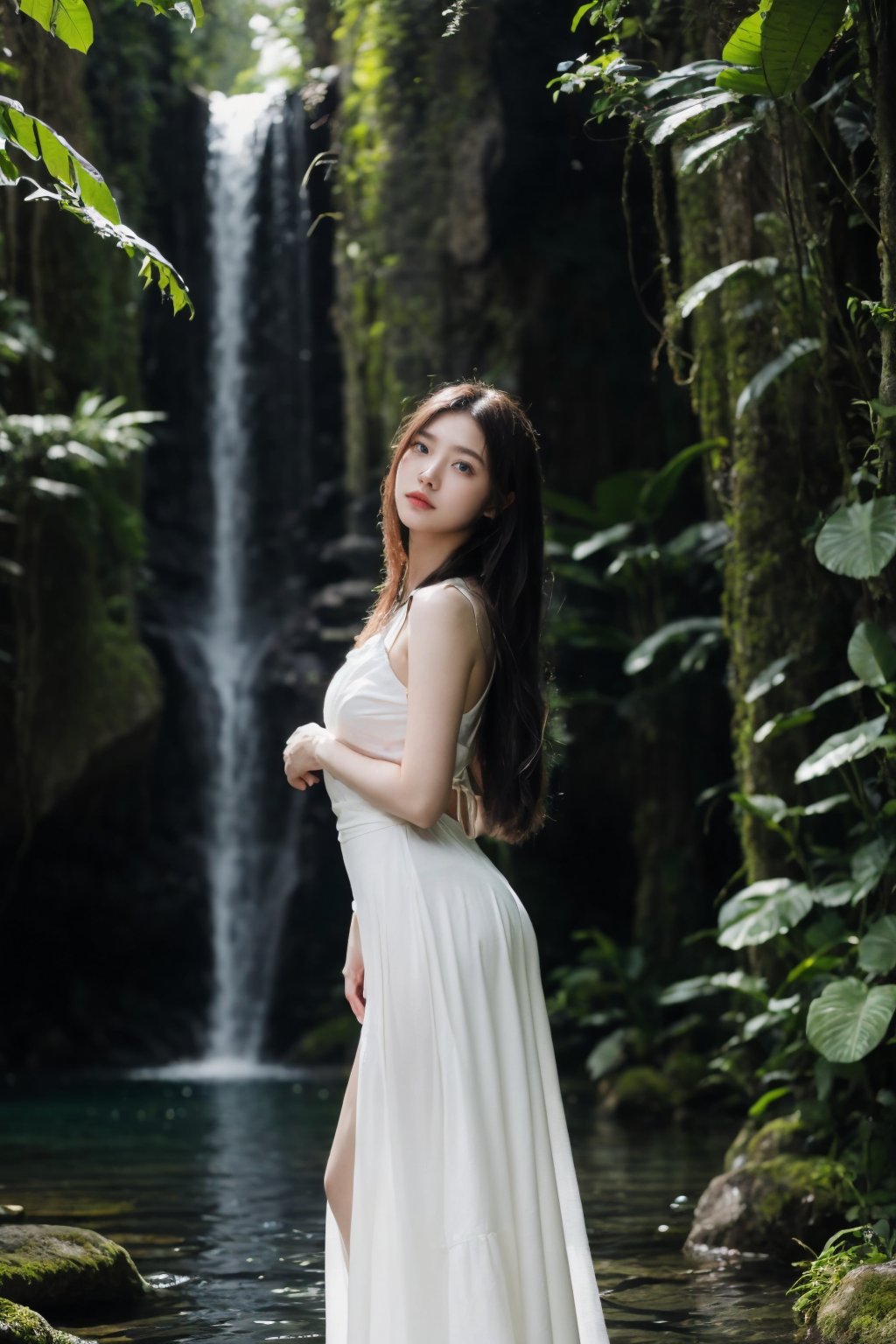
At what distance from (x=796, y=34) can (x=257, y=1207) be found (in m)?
4.59

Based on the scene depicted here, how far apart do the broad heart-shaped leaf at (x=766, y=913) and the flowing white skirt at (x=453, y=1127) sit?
2.63 m

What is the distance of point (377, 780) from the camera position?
2.82m

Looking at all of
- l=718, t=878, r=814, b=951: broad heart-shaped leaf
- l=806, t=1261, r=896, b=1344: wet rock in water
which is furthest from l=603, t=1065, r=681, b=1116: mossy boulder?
l=806, t=1261, r=896, b=1344: wet rock in water

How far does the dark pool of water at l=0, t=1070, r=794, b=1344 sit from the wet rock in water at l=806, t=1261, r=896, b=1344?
241 millimetres

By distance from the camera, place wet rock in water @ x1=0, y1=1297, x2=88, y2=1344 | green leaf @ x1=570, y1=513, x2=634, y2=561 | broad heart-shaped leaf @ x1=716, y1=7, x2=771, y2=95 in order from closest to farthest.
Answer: wet rock in water @ x1=0, y1=1297, x2=88, y2=1344, broad heart-shaped leaf @ x1=716, y1=7, x2=771, y2=95, green leaf @ x1=570, y1=513, x2=634, y2=561

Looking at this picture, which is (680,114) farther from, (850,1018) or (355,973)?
(355,973)

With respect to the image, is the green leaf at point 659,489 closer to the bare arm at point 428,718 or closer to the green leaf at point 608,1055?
the green leaf at point 608,1055

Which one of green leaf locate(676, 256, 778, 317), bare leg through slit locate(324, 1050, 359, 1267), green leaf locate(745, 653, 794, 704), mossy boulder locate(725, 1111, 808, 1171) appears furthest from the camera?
green leaf locate(745, 653, 794, 704)

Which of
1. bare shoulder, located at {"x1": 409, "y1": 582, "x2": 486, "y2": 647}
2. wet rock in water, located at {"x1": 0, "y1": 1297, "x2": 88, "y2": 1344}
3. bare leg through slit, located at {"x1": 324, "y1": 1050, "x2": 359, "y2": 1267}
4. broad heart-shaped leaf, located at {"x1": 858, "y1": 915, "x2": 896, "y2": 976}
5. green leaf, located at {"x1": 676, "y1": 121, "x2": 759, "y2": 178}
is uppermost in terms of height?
green leaf, located at {"x1": 676, "y1": 121, "x2": 759, "y2": 178}

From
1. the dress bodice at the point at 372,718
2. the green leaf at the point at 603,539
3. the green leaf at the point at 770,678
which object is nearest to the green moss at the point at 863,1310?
the dress bodice at the point at 372,718

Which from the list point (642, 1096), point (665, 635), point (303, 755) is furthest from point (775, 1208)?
point (665, 635)

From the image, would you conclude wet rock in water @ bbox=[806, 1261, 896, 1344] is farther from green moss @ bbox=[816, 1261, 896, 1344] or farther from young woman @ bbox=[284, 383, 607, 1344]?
young woman @ bbox=[284, 383, 607, 1344]

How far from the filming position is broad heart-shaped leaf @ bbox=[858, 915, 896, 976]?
453cm

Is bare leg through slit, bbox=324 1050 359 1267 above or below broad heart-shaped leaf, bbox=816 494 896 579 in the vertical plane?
below
